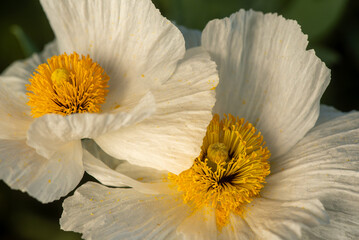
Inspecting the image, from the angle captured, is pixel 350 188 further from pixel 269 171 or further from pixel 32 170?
pixel 32 170

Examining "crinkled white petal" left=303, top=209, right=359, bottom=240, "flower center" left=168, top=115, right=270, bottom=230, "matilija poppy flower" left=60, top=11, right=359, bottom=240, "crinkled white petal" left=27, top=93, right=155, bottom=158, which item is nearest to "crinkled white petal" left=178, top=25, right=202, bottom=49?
"matilija poppy flower" left=60, top=11, right=359, bottom=240

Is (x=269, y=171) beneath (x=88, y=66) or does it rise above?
beneath

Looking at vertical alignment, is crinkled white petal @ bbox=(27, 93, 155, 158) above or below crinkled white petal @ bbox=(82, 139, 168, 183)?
above

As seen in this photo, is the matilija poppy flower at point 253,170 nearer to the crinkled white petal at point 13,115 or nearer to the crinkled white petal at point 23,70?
the crinkled white petal at point 13,115

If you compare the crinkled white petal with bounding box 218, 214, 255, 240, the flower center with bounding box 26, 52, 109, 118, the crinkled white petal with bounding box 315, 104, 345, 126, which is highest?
the flower center with bounding box 26, 52, 109, 118

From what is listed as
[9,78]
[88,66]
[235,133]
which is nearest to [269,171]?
[235,133]

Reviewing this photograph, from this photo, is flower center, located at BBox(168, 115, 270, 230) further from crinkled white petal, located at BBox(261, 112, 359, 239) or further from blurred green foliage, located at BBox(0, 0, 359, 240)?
blurred green foliage, located at BBox(0, 0, 359, 240)

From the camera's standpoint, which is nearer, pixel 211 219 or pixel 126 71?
pixel 211 219
